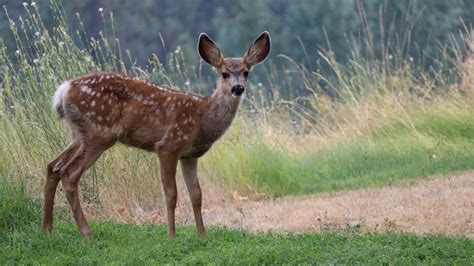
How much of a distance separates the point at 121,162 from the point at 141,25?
61.4ft

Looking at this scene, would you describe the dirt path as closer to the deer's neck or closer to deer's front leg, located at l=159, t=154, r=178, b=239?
the deer's neck

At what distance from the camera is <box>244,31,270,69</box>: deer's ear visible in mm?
10336

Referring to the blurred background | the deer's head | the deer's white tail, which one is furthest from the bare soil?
the blurred background

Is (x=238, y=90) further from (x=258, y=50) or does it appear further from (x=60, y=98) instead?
(x=60, y=98)

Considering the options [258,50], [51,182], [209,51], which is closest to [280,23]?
[258,50]

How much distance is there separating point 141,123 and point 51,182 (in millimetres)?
942

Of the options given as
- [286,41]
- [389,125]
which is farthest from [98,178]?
[286,41]

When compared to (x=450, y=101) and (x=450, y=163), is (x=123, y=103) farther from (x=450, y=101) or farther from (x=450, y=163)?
(x=450, y=101)

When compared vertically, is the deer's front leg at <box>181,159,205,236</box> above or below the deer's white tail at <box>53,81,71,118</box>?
below

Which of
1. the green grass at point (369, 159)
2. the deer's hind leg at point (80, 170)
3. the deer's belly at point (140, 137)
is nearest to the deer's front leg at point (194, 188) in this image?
the deer's belly at point (140, 137)

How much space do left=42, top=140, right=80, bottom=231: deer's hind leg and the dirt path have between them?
204cm

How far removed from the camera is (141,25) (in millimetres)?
31062

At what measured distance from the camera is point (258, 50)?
10445 mm

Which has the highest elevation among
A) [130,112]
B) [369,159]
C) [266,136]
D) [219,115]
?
[130,112]
